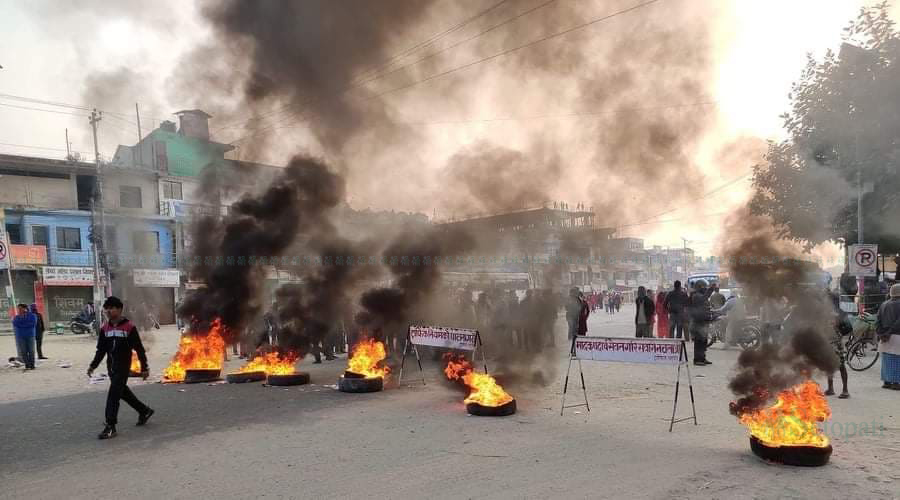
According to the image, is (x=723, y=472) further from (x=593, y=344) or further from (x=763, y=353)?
(x=593, y=344)

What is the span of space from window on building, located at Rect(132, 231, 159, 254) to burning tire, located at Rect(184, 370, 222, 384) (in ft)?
86.8

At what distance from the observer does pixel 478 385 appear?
7375mm

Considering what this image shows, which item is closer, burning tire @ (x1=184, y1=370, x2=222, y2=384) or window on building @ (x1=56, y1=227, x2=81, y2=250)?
burning tire @ (x1=184, y1=370, x2=222, y2=384)

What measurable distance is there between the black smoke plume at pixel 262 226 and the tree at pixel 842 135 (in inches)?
368

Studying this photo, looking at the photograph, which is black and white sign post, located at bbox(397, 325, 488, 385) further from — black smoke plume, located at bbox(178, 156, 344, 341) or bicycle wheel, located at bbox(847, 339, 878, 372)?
bicycle wheel, located at bbox(847, 339, 878, 372)

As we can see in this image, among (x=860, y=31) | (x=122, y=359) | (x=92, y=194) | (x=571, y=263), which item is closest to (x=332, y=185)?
(x=571, y=263)

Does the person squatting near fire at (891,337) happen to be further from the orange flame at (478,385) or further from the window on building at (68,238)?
the window on building at (68,238)

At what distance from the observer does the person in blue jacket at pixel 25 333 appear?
1292 cm

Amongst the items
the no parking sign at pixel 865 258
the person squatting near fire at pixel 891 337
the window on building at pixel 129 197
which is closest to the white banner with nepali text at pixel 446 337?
the person squatting near fire at pixel 891 337

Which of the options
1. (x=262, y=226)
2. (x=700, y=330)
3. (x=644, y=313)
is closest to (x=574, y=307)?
(x=644, y=313)

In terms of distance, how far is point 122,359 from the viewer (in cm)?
659

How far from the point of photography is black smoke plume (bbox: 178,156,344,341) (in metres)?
12.2

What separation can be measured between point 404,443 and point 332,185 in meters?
7.93

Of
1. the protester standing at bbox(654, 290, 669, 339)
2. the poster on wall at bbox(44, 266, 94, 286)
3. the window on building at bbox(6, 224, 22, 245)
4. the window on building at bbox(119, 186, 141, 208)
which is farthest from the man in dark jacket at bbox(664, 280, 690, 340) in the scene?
the window on building at bbox(119, 186, 141, 208)
